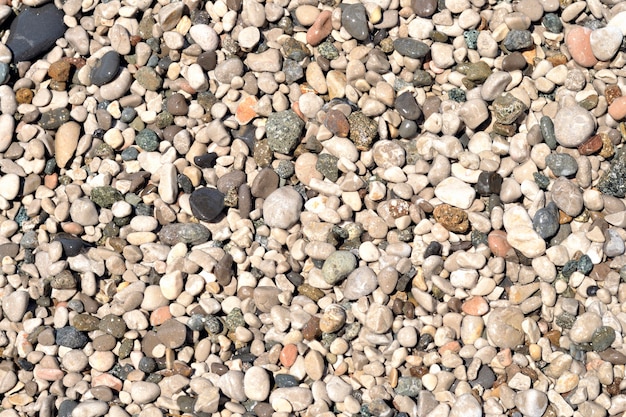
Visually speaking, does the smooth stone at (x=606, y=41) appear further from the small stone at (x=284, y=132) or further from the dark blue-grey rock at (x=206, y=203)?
the dark blue-grey rock at (x=206, y=203)

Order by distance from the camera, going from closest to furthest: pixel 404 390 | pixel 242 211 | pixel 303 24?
pixel 404 390, pixel 242 211, pixel 303 24

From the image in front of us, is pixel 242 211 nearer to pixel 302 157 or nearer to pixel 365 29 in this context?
pixel 302 157

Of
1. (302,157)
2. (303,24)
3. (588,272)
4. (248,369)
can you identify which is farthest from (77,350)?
(588,272)

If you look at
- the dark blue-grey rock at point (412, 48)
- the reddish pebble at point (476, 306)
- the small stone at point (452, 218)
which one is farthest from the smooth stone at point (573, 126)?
the reddish pebble at point (476, 306)

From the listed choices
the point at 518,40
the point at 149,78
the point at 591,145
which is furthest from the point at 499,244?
the point at 149,78

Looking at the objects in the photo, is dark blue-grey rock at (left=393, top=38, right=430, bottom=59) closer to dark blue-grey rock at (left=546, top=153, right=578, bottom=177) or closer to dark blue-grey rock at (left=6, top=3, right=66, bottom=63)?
dark blue-grey rock at (left=546, top=153, right=578, bottom=177)
